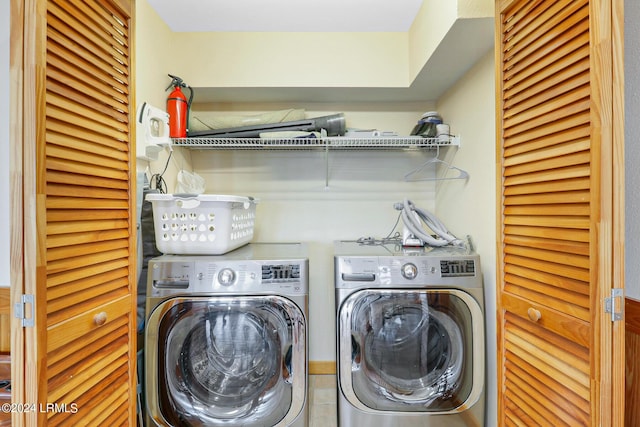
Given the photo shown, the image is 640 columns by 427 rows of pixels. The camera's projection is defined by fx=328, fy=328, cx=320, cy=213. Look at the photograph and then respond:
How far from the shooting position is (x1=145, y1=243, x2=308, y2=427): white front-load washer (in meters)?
1.51

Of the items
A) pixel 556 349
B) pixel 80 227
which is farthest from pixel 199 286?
pixel 556 349

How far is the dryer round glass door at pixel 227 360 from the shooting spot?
1.51 m

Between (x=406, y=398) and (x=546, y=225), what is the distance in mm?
1084

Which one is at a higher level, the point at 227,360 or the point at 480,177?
the point at 480,177

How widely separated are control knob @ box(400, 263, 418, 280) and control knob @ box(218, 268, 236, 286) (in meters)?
0.80

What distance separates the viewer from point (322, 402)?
2.07 m

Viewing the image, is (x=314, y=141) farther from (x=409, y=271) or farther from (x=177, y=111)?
(x=409, y=271)

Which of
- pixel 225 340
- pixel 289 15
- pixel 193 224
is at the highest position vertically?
pixel 289 15

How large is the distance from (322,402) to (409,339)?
0.86 metres

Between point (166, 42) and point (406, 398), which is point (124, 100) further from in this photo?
point (406, 398)

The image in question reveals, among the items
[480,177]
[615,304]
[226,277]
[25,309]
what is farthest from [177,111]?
[615,304]

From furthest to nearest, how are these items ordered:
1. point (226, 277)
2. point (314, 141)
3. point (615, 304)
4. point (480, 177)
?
point (314, 141) → point (480, 177) → point (226, 277) → point (615, 304)

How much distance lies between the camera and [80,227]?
0.97 m

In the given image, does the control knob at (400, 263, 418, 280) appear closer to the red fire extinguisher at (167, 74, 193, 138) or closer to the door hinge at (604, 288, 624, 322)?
the door hinge at (604, 288, 624, 322)
